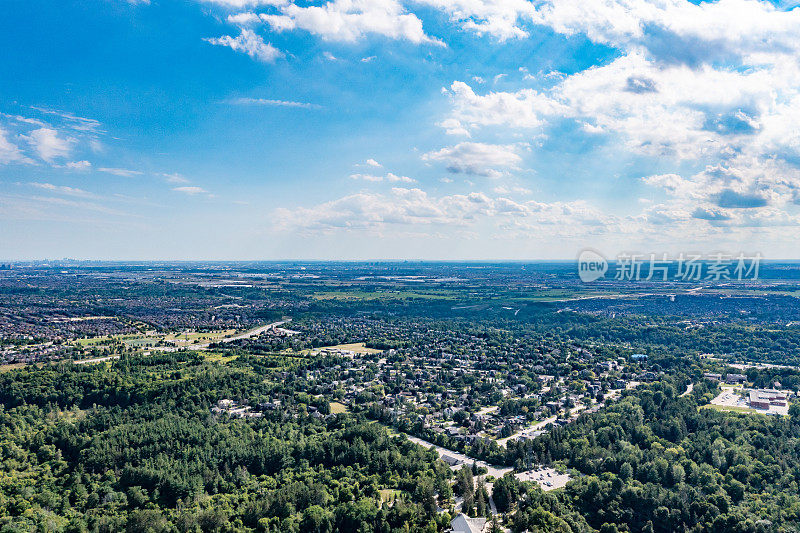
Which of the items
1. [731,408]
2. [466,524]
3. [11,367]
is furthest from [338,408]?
[11,367]

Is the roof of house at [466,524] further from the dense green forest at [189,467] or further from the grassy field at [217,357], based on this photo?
the grassy field at [217,357]

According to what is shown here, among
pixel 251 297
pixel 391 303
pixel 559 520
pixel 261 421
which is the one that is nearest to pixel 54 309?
pixel 251 297

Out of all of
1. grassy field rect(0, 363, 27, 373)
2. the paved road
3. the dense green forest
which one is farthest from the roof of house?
grassy field rect(0, 363, 27, 373)

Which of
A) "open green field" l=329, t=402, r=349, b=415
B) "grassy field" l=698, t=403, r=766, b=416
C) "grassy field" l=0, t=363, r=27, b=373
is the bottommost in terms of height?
"open green field" l=329, t=402, r=349, b=415

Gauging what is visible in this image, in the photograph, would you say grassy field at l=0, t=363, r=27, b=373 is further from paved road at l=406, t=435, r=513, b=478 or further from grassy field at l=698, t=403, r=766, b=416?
grassy field at l=698, t=403, r=766, b=416

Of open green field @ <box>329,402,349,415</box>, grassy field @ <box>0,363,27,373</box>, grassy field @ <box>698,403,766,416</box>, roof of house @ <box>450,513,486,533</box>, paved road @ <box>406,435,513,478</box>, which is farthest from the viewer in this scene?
grassy field @ <box>0,363,27,373</box>

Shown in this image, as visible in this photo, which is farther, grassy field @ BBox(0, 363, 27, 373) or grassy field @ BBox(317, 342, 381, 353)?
grassy field @ BBox(317, 342, 381, 353)

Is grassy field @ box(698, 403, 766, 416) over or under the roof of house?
over

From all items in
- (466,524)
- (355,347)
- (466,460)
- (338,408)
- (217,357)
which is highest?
(466,524)

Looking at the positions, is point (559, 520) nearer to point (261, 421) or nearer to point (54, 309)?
point (261, 421)

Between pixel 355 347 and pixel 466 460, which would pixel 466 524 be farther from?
pixel 355 347

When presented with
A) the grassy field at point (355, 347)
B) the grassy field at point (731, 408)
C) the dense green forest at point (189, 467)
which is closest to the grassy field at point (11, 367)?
the dense green forest at point (189, 467)
